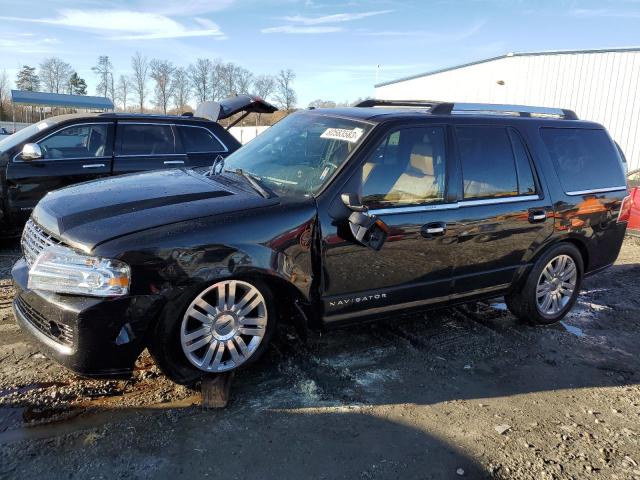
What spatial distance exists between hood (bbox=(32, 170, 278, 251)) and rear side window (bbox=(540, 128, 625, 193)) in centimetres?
290

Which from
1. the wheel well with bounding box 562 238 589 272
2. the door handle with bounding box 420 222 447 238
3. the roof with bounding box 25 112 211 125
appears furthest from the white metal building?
the door handle with bounding box 420 222 447 238

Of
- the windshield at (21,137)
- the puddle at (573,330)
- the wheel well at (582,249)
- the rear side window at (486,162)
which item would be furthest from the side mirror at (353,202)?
the windshield at (21,137)

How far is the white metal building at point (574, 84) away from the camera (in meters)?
19.3

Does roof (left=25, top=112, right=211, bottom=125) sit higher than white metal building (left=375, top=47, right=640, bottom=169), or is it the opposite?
white metal building (left=375, top=47, right=640, bottom=169)

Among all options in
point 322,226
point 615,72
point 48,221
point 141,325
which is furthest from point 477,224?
point 615,72

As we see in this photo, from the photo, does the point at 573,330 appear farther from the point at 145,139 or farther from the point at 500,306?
the point at 145,139

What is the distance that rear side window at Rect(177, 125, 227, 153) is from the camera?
24.3ft

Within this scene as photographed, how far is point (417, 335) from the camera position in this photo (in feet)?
14.8

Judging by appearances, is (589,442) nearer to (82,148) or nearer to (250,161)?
(250,161)

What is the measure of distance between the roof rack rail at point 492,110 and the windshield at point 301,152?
815 mm

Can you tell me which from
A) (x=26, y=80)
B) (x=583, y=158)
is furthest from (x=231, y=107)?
(x=26, y=80)

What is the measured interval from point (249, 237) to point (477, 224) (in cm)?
193

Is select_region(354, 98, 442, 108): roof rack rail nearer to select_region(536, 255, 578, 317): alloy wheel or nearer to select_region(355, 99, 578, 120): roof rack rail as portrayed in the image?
select_region(355, 99, 578, 120): roof rack rail

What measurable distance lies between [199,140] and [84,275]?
4995 millimetres
